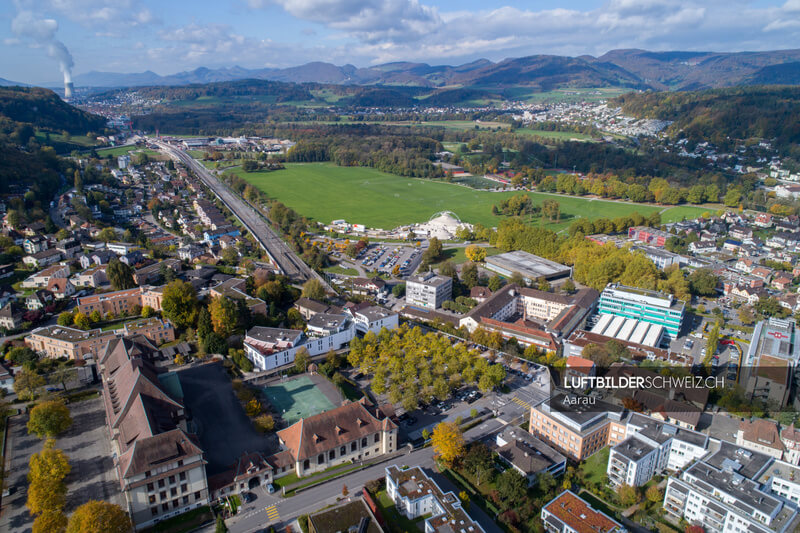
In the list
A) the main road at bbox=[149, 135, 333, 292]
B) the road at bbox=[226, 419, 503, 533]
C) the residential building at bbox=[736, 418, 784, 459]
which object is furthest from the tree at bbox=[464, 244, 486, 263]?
the road at bbox=[226, 419, 503, 533]

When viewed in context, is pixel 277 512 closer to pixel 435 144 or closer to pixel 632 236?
pixel 632 236

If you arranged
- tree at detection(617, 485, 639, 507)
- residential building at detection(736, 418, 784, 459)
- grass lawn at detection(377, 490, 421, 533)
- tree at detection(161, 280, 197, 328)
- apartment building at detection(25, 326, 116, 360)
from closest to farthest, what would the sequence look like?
grass lawn at detection(377, 490, 421, 533), tree at detection(617, 485, 639, 507), residential building at detection(736, 418, 784, 459), apartment building at detection(25, 326, 116, 360), tree at detection(161, 280, 197, 328)

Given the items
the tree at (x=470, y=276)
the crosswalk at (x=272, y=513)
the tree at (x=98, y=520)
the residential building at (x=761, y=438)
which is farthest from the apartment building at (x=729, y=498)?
the tree at (x=470, y=276)

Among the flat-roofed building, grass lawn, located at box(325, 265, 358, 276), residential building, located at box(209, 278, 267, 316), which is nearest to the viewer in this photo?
residential building, located at box(209, 278, 267, 316)

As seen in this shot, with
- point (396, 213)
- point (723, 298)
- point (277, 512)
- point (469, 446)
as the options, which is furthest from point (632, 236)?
point (277, 512)

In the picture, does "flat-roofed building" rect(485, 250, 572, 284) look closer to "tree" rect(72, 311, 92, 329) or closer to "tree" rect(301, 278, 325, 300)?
"tree" rect(301, 278, 325, 300)

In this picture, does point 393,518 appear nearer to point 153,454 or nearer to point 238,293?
point 153,454

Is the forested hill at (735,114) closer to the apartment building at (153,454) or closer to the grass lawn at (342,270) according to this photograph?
the grass lawn at (342,270)
